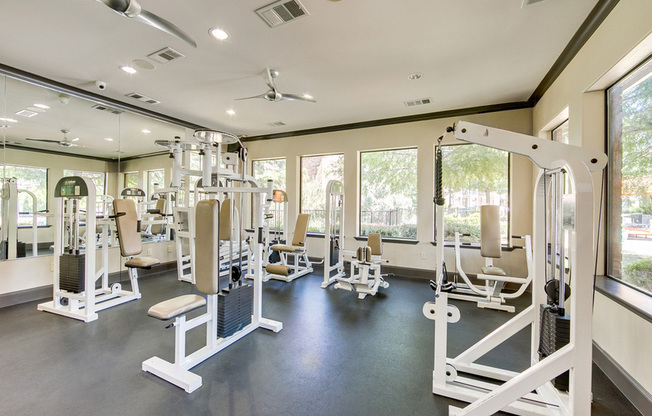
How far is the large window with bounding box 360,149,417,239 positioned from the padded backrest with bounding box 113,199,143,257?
3731mm

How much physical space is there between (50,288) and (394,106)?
561 cm

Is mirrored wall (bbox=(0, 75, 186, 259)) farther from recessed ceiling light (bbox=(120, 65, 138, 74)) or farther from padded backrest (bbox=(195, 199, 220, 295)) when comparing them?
padded backrest (bbox=(195, 199, 220, 295))

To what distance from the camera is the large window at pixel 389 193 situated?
16.6 ft

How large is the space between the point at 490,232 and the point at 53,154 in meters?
6.25

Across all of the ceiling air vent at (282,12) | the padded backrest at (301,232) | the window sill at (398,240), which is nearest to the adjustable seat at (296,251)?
the padded backrest at (301,232)

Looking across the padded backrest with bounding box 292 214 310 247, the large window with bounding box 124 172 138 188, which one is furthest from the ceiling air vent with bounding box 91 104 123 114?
the padded backrest with bounding box 292 214 310 247

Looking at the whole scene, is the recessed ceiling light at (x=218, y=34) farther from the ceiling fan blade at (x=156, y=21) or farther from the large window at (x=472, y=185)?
the large window at (x=472, y=185)

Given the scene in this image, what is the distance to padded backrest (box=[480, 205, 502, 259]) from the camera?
12.1 ft

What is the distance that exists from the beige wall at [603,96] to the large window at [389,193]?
2395 millimetres

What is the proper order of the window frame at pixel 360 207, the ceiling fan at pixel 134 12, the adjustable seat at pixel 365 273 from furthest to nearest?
the window frame at pixel 360 207
the adjustable seat at pixel 365 273
the ceiling fan at pixel 134 12

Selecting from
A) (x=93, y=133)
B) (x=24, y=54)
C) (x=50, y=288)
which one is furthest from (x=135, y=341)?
(x=93, y=133)

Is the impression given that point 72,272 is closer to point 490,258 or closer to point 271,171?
point 271,171

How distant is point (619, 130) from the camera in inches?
92.9

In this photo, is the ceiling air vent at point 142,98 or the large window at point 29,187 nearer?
the large window at point 29,187
